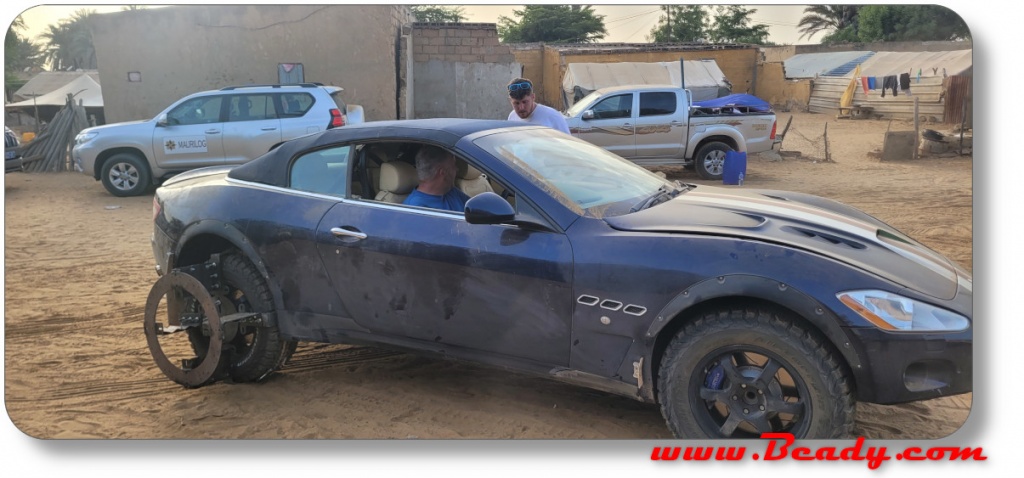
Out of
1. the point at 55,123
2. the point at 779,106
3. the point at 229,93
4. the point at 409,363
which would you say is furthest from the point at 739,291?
the point at 779,106

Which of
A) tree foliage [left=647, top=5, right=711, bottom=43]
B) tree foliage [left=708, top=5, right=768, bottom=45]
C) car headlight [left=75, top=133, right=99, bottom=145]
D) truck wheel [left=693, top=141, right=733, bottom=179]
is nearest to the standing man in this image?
tree foliage [left=647, top=5, right=711, bottom=43]

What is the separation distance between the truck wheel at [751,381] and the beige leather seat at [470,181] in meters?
1.41

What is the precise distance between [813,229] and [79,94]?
9.88 meters

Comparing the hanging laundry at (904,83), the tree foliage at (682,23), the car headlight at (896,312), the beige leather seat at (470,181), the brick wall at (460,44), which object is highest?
the brick wall at (460,44)

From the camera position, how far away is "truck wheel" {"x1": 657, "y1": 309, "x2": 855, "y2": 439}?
295 centimetres

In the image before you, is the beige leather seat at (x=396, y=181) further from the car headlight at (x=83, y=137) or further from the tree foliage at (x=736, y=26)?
the car headlight at (x=83, y=137)

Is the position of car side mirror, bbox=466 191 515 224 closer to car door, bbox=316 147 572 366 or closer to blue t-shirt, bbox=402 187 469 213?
car door, bbox=316 147 572 366

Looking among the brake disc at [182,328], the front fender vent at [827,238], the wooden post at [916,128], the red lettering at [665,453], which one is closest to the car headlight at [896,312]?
the front fender vent at [827,238]

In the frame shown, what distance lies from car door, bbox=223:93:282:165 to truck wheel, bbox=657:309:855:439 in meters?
7.37

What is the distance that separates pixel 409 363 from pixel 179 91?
6476mm

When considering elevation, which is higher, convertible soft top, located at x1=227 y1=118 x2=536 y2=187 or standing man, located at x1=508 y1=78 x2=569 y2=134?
standing man, located at x1=508 y1=78 x2=569 y2=134

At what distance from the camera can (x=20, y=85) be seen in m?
4.85

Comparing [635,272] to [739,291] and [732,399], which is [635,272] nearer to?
[739,291]

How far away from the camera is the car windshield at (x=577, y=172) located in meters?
3.54
